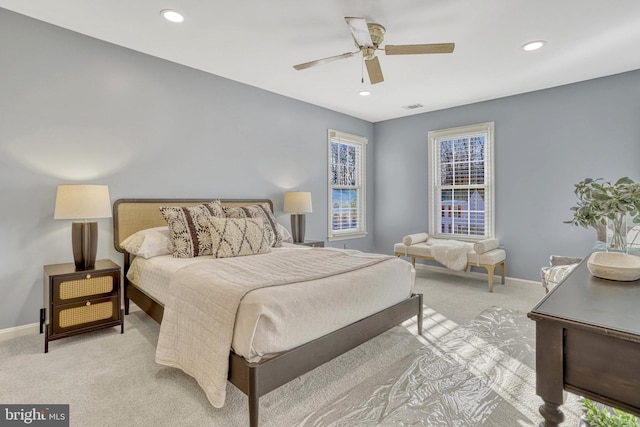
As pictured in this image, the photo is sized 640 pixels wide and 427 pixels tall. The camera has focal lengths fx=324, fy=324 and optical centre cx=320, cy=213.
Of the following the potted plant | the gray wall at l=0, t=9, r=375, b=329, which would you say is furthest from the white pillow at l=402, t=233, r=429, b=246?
the potted plant

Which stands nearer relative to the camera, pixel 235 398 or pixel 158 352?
pixel 235 398

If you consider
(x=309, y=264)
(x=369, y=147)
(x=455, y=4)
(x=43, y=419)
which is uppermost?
(x=455, y=4)

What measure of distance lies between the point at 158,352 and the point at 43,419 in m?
0.62

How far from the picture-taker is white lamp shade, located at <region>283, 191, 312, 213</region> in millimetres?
4484

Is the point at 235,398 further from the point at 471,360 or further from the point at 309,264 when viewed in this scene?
the point at 471,360

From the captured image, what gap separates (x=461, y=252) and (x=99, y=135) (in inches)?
176

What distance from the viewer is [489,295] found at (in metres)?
4.12

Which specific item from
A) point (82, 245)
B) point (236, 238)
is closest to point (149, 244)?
point (82, 245)

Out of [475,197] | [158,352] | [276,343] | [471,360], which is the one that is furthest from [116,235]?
[475,197]

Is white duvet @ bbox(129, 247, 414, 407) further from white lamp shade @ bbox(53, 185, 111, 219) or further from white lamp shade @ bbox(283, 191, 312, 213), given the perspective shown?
white lamp shade @ bbox(283, 191, 312, 213)

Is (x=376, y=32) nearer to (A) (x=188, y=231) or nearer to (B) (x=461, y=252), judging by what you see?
(A) (x=188, y=231)

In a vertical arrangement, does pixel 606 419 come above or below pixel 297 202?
below

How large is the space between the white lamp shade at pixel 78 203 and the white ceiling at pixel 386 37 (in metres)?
1.46

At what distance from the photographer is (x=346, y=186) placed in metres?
5.81
